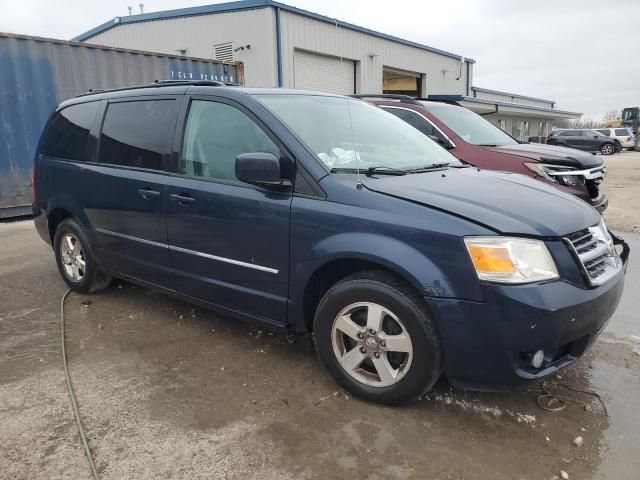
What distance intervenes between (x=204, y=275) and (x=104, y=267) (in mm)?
1366

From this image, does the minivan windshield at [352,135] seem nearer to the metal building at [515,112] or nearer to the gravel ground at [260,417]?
the gravel ground at [260,417]

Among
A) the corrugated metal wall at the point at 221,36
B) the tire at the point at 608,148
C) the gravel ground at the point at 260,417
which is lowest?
the tire at the point at 608,148

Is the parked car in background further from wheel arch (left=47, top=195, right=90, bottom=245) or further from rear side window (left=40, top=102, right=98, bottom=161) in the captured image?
wheel arch (left=47, top=195, right=90, bottom=245)

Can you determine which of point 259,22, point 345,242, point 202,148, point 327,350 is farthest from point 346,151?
point 259,22

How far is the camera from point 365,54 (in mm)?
17922

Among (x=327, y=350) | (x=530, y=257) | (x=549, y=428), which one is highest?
(x=530, y=257)

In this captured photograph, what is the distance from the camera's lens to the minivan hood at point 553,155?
612 centimetres

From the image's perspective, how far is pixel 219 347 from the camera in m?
3.55

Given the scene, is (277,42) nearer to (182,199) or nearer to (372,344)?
(182,199)

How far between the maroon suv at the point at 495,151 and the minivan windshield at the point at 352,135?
104 inches

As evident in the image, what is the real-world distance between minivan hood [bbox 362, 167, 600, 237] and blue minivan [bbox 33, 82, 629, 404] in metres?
0.01

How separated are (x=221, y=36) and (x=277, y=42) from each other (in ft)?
6.50

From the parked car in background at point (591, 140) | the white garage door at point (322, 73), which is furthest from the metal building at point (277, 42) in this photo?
the parked car in background at point (591, 140)

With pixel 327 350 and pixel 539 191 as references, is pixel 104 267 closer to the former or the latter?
pixel 327 350
